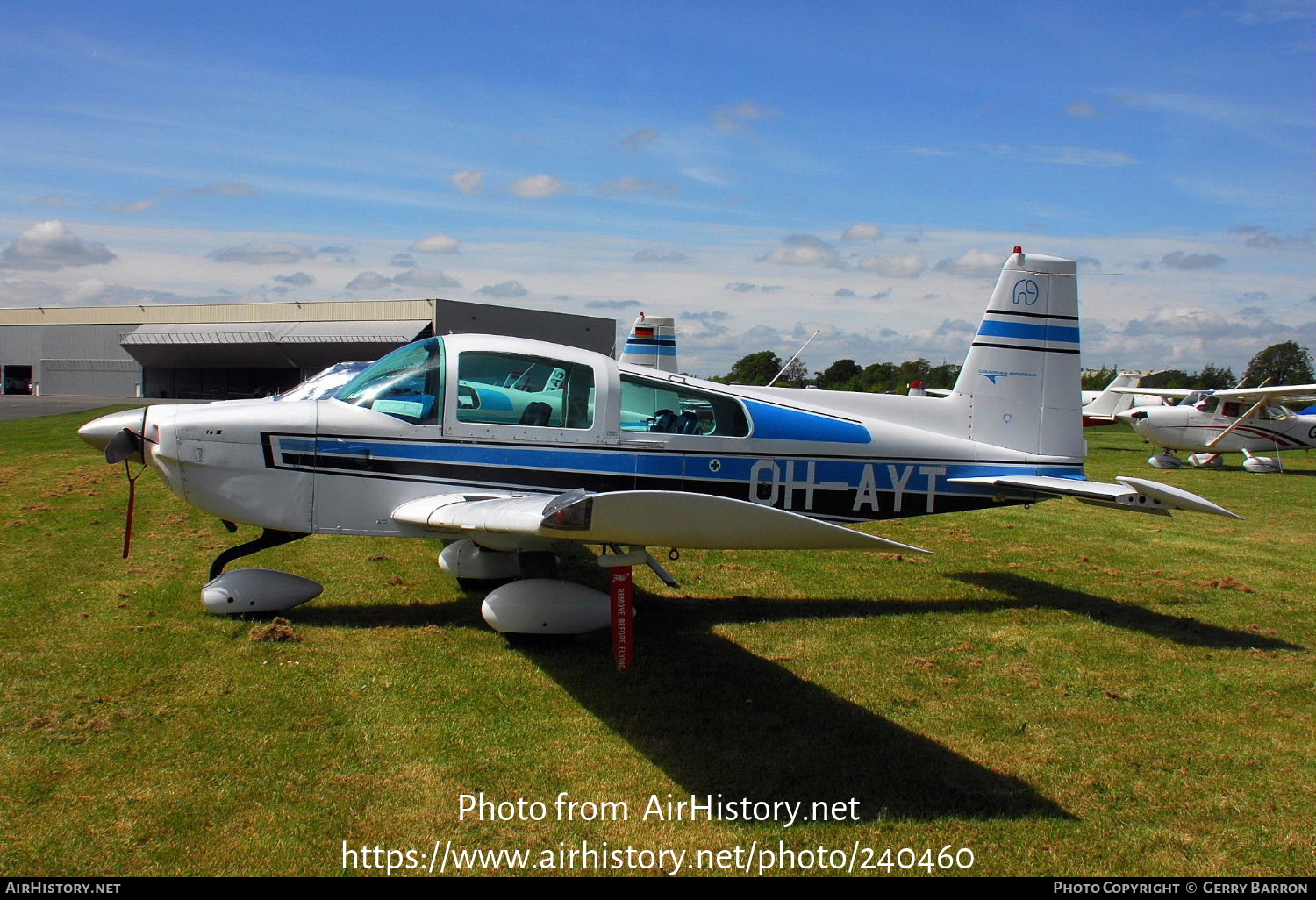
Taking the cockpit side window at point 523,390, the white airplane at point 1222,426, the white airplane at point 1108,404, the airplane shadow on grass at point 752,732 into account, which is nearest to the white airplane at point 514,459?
the cockpit side window at point 523,390

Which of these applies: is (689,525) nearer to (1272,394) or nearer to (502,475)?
(502,475)

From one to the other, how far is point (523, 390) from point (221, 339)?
5279 cm

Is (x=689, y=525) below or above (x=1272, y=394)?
below

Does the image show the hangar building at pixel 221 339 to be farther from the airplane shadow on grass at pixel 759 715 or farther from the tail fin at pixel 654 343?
the airplane shadow on grass at pixel 759 715

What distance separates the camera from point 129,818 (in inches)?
136

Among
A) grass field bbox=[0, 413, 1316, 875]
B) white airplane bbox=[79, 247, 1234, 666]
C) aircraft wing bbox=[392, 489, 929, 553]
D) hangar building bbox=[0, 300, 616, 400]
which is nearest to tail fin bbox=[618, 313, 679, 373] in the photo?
grass field bbox=[0, 413, 1316, 875]

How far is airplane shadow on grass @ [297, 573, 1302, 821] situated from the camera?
154 inches

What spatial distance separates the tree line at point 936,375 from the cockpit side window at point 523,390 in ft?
126

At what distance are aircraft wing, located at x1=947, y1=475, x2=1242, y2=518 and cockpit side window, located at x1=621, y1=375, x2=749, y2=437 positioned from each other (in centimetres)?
193

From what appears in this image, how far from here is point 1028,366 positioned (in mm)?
7367

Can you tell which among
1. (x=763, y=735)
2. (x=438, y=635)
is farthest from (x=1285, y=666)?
(x=438, y=635)

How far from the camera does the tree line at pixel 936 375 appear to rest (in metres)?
57.4

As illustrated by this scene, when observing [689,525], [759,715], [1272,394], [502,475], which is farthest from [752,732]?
[1272,394]
